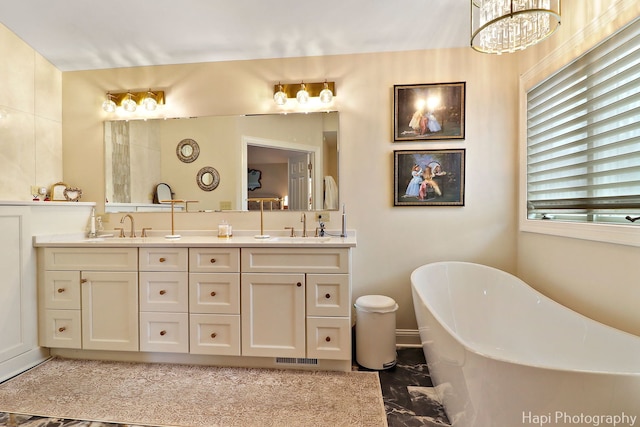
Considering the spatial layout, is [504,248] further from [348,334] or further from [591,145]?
[348,334]

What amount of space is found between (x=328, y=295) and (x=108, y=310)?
158 cm

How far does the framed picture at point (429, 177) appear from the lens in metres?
2.34

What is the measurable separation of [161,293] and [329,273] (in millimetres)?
1189

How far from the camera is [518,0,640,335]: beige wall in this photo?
1.39m

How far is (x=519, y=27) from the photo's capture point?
141 cm

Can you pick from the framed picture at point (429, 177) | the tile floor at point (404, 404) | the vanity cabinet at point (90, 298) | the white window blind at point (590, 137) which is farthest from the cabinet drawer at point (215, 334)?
the white window blind at point (590, 137)

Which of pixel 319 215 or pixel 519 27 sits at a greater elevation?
pixel 519 27

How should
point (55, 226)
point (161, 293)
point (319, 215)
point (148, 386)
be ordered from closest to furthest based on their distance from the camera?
point (148, 386), point (161, 293), point (55, 226), point (319, 215)

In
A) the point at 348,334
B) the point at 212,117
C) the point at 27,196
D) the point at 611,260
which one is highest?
the point at 212,117

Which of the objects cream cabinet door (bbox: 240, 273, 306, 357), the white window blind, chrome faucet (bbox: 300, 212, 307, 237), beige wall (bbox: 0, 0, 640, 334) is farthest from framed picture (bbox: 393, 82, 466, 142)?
cream cabinet door (bbox: 240, 273, 306, 357)

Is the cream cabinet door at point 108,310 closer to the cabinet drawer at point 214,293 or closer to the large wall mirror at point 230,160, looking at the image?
the cabinet drawer at point 214,293

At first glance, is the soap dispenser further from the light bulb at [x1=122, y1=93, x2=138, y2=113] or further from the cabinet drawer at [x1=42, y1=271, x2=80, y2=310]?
the light bulb at [x1=122, y1=93, x2=138, y2=113]

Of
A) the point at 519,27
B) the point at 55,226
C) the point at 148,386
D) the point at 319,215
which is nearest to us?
the point at 519,27

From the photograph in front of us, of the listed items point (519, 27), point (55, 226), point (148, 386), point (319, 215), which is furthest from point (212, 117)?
point (519, 27)
